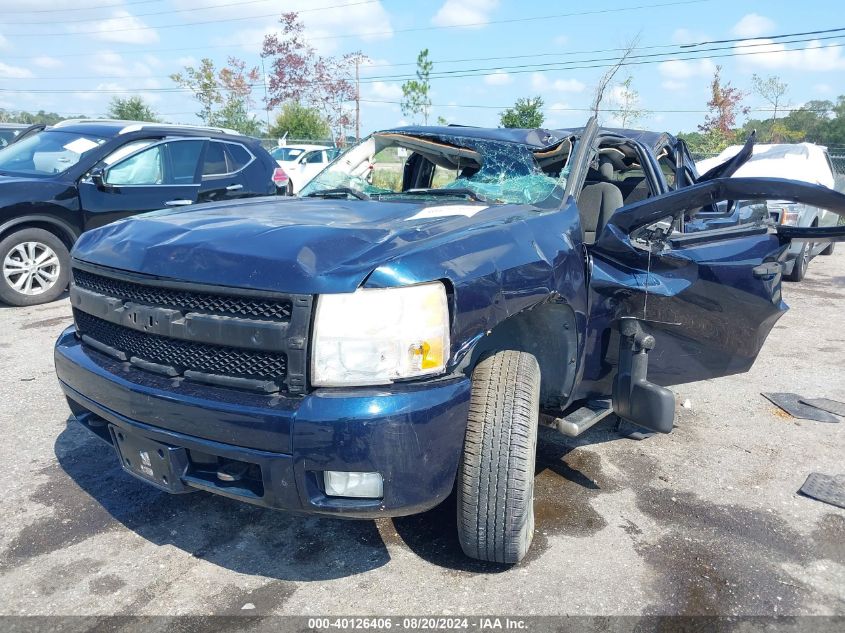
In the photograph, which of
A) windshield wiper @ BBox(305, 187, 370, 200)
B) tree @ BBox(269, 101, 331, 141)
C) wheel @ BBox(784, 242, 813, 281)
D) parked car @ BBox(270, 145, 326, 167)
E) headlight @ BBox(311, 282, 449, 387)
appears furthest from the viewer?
tree @ BBox(269, 101, 331, 141)

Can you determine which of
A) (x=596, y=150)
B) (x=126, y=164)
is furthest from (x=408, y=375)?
(x=126, y=164)

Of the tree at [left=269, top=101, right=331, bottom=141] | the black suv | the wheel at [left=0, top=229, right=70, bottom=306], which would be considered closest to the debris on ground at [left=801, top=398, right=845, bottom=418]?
the black suv

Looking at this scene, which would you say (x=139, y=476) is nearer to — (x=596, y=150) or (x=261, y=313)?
(x=261, y=313)

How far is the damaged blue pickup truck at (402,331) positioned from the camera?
2.15 m

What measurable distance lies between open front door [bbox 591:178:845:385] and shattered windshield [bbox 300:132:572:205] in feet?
1.58

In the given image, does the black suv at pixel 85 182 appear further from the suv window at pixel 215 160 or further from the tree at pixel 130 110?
the tree at pixel 130 110

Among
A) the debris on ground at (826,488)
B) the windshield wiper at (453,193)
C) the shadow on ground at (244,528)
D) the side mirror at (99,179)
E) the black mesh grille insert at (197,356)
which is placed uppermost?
the windshield wiper at (453,193)

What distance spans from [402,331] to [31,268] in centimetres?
595

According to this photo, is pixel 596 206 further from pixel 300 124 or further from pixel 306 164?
pixel 300 124

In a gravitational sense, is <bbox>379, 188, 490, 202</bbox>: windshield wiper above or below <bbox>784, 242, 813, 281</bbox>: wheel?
above

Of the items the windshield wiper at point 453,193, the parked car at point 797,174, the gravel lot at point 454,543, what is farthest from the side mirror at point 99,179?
the parked car at point 797,174

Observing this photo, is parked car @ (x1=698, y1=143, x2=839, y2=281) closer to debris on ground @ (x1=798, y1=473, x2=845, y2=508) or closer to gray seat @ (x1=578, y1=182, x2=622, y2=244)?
debris on ground @ (x1=798, y1=473, x2=845, y2=508)

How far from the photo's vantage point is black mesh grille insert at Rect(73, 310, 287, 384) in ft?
7.36

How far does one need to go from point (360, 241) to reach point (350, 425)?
64 cm
